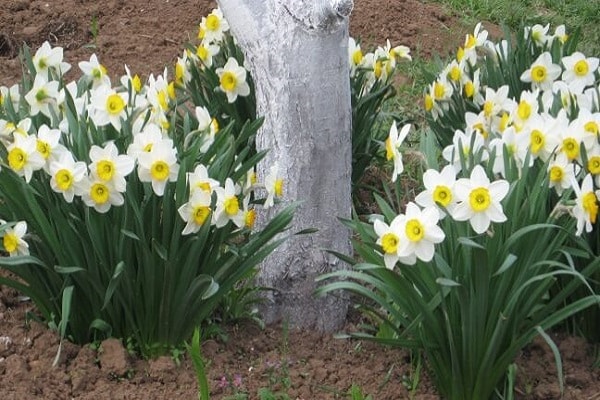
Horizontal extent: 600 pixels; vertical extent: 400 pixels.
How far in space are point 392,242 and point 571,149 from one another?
26.2 inches

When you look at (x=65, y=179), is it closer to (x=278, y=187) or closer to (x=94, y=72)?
(x=278, y=187)

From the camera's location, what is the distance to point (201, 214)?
2742 millimetres

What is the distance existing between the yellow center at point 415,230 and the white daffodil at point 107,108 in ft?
3.00

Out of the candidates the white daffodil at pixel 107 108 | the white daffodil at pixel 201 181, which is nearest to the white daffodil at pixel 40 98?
the white daffodil at pixel 107 108

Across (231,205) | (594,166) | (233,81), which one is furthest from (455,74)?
(231,205)

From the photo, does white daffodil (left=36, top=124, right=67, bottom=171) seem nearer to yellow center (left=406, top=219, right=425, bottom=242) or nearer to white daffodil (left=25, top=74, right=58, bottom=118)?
white daffodil (left=25, top=74, right=58, bottom=118)

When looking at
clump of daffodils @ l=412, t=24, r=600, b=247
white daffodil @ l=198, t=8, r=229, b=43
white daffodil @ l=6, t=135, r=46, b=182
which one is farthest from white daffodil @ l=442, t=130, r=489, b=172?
white daffodil @ l=198, t=8, r=229, b=43

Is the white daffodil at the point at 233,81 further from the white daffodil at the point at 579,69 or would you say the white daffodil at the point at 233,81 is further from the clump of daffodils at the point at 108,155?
the white daffodil at the point at 579,69

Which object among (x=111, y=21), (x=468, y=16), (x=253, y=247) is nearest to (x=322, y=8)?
(x=253, y=247)

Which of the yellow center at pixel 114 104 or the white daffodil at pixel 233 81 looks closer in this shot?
the yellow center at pixel 114 104

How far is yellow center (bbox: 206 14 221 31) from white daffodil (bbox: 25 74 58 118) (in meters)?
0.95

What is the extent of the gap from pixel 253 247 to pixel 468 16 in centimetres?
386

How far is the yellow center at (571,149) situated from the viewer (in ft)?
9.65

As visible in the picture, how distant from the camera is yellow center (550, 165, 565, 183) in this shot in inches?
114
